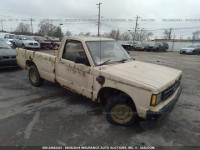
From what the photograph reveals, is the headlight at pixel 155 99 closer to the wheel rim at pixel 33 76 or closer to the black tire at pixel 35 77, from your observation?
the black tire at pixel 35 77

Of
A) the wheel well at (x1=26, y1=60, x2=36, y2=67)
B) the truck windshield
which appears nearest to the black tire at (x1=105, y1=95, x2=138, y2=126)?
the truck windshield

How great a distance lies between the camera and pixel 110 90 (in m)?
3.48

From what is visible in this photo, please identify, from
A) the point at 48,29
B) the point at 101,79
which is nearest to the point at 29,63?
the point at 101,79

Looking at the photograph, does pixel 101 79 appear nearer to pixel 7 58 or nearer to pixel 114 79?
pixel 114 79

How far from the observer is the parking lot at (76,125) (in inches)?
111

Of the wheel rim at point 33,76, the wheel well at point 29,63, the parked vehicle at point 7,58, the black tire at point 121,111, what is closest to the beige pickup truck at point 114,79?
the black tire at point 121,111

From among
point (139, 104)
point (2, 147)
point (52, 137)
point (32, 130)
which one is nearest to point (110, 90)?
point (139, 104)

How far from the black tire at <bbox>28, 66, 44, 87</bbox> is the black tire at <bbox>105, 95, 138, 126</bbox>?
3.12 meters

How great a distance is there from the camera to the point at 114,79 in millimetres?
3010

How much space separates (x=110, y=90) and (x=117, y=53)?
116 cm

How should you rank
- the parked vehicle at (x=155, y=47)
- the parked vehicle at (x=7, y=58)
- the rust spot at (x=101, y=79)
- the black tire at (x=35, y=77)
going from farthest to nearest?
the parked vehicle at (x=155, y=47), the parked vehicle at (x=7, y=58), the black tire at (x=35, y=77), the rust spot at (x=101, y=79)

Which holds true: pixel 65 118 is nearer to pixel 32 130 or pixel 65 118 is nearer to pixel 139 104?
pixel 32 130

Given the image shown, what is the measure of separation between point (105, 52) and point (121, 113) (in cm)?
155

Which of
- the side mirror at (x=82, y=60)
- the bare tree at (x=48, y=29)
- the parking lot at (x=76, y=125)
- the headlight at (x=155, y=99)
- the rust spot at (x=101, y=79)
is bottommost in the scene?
the parking lot at (x=76, y=125)
